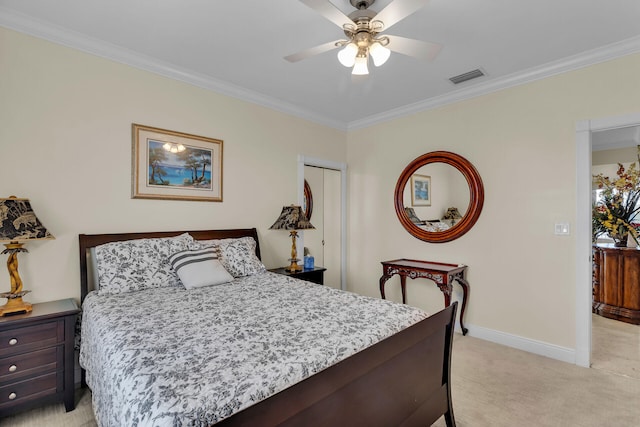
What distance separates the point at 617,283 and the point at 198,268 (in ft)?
16.9

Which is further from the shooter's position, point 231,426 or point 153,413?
point 153,413

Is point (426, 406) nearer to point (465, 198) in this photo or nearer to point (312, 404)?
point (312, 404)

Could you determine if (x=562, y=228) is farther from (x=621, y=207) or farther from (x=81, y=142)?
(x=81, y=142)

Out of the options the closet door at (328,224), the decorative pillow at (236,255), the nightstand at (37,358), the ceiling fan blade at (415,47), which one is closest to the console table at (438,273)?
the closet door at (328,224)

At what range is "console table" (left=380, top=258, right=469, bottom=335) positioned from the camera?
3312 millimetres

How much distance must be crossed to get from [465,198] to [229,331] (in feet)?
10.0

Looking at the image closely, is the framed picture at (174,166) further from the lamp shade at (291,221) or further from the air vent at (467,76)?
the air vent at (467,76)

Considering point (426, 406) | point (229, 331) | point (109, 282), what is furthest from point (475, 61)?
point (109, 282)

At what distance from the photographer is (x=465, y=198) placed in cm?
362

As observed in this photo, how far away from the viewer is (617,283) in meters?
4.11

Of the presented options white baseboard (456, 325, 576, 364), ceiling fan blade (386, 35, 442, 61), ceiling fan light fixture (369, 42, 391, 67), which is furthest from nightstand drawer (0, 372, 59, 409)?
white baseboard (456, 325, 576, 364)

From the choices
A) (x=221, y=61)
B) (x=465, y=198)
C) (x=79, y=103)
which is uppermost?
(x=221, y=61)

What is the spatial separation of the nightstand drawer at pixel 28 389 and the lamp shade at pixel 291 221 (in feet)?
7.45

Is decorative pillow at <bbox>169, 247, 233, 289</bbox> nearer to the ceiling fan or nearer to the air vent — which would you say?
the ceiling fan
